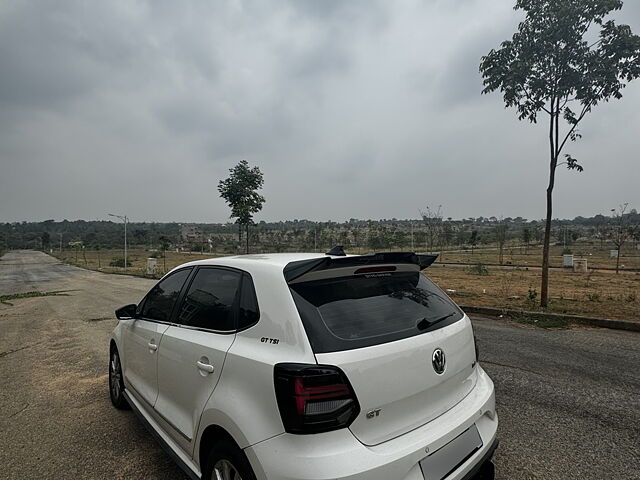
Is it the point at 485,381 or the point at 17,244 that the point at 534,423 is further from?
the point at 17,244

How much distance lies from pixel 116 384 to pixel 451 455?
10.9ft

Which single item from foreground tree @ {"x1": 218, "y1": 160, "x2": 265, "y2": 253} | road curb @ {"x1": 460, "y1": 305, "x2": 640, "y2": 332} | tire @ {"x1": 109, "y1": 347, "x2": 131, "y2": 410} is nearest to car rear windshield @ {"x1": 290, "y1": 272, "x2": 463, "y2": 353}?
tire @ {"x1": 109, "y1": 347, "x2": 131, "y2": 410}

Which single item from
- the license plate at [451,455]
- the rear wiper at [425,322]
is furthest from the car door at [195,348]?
the license plate at [451,455]

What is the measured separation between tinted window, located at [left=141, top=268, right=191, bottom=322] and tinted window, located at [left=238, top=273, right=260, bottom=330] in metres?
0.91

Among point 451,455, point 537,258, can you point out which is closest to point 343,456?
point 451,455

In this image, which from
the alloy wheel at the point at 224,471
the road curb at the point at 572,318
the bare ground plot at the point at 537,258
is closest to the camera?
the alloy wheel at the point at 224,471

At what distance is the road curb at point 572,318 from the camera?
6.60 m

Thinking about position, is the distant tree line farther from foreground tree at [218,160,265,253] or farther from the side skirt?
the side skirt

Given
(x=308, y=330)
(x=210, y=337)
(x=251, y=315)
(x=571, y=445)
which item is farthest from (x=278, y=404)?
(x=571, y=445)

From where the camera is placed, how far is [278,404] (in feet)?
5.47

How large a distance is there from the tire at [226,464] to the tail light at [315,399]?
1.07ft

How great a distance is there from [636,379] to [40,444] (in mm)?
5804

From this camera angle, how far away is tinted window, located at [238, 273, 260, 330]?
2033 millimetres

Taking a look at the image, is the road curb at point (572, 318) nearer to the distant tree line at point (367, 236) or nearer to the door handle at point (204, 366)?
the door handle at point (204, 366)
